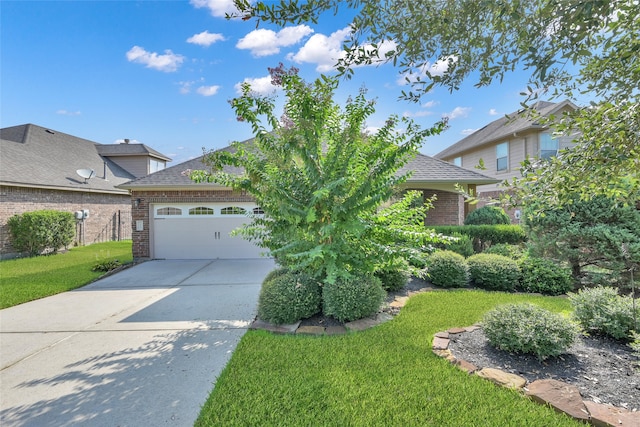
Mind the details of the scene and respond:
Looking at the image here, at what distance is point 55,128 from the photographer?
55.8ft

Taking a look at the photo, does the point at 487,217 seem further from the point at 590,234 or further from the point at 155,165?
the point at 155,165

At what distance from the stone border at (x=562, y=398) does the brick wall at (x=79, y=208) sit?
15.2 m

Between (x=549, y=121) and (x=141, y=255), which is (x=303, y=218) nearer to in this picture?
(x=549, y=121)

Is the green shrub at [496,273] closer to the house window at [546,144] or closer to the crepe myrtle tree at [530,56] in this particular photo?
the crepe myrtle tree at [530,56]

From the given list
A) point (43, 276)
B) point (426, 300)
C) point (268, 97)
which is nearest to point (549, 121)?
point (268, 97)

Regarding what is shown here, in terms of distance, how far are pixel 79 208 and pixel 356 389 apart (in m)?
16.4

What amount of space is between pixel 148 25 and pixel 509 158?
16.2 metres

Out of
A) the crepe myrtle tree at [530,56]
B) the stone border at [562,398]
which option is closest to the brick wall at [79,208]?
the crepe myrtle tree at [530,56]

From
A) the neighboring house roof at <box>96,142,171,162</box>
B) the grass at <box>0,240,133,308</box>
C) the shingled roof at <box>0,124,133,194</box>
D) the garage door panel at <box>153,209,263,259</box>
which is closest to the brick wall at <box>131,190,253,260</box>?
the garage door panel at <box>153,209,263,259</box>

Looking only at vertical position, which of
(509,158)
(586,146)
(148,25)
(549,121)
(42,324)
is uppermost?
(148,25)

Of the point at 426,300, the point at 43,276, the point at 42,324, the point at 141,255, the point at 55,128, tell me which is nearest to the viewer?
the point at 42,324

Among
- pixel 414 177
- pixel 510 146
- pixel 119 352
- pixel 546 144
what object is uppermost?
pixel 510 146

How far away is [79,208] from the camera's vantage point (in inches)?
562

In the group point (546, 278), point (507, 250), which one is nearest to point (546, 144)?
point (507, 250)
